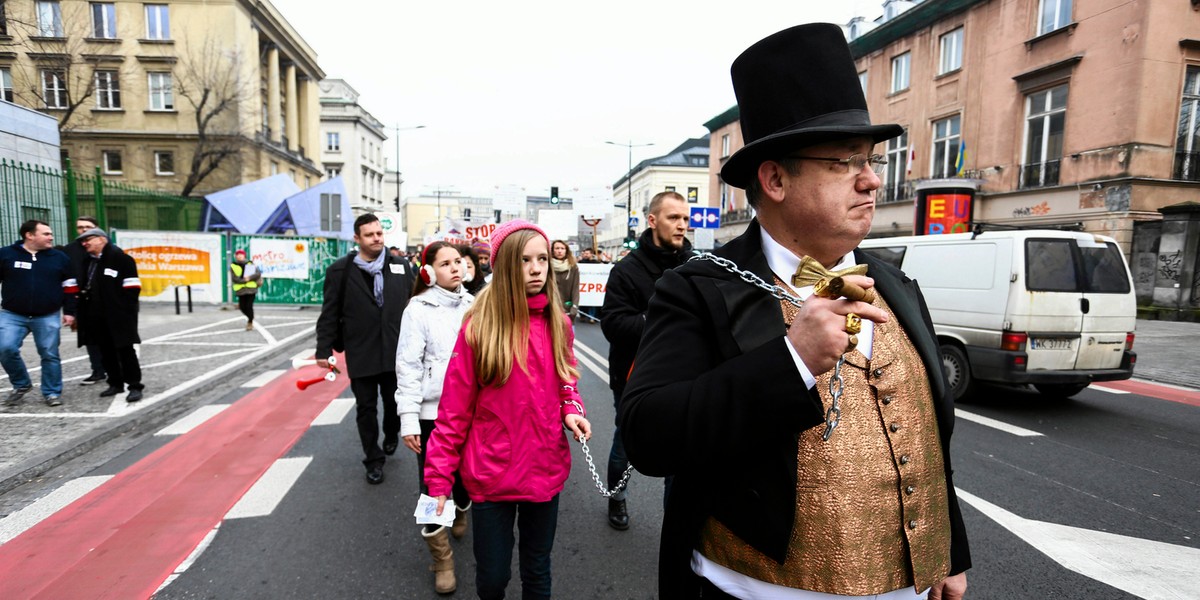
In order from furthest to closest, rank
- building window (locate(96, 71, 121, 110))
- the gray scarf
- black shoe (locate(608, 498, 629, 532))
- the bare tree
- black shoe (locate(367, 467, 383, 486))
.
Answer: building window (locate(96, 71, 121, 110)), the bare tree, the gray scarf, black shoe (locate(367, 467, 383, 486)), black shoe (locate(608, 498, 629, 532))

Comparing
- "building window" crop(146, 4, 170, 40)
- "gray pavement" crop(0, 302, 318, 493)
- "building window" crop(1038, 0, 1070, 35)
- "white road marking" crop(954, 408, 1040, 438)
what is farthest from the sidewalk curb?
"building window" crop(146, 4, 170, 40)

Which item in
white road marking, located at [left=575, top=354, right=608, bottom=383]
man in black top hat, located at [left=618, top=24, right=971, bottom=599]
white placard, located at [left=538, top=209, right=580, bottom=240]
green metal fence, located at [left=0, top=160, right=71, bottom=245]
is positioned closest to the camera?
man in black top hat, located at [left=618, top=24, right=971, bottom=599]

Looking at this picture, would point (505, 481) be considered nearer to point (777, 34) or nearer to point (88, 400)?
point (777, 34)

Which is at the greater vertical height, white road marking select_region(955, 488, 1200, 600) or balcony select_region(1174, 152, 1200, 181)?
balcony select_region(1174, 152, 1200, 181)

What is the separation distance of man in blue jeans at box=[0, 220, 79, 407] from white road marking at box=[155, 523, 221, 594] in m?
4.31

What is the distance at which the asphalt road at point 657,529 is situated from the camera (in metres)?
3.06

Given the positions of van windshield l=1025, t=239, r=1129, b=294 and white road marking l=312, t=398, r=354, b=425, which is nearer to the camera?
white road marking l=312, t=398, r=354, b=425

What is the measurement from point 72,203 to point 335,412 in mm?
10037

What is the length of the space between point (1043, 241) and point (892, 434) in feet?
21.8

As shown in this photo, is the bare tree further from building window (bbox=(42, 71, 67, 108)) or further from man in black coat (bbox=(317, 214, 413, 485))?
man in black coat (bbox=(317, 214, 413, 485))

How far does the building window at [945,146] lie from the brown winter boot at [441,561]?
24.0m

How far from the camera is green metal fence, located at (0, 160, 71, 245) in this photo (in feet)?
32.5

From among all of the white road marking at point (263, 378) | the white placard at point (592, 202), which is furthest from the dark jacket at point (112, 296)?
the white placard at point (592, 202)

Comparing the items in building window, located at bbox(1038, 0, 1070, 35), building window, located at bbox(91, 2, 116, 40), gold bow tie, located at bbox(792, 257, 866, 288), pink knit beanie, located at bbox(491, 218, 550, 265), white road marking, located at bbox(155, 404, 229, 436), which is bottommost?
white road marking, located at bbox(155, 404, 229, 436)
